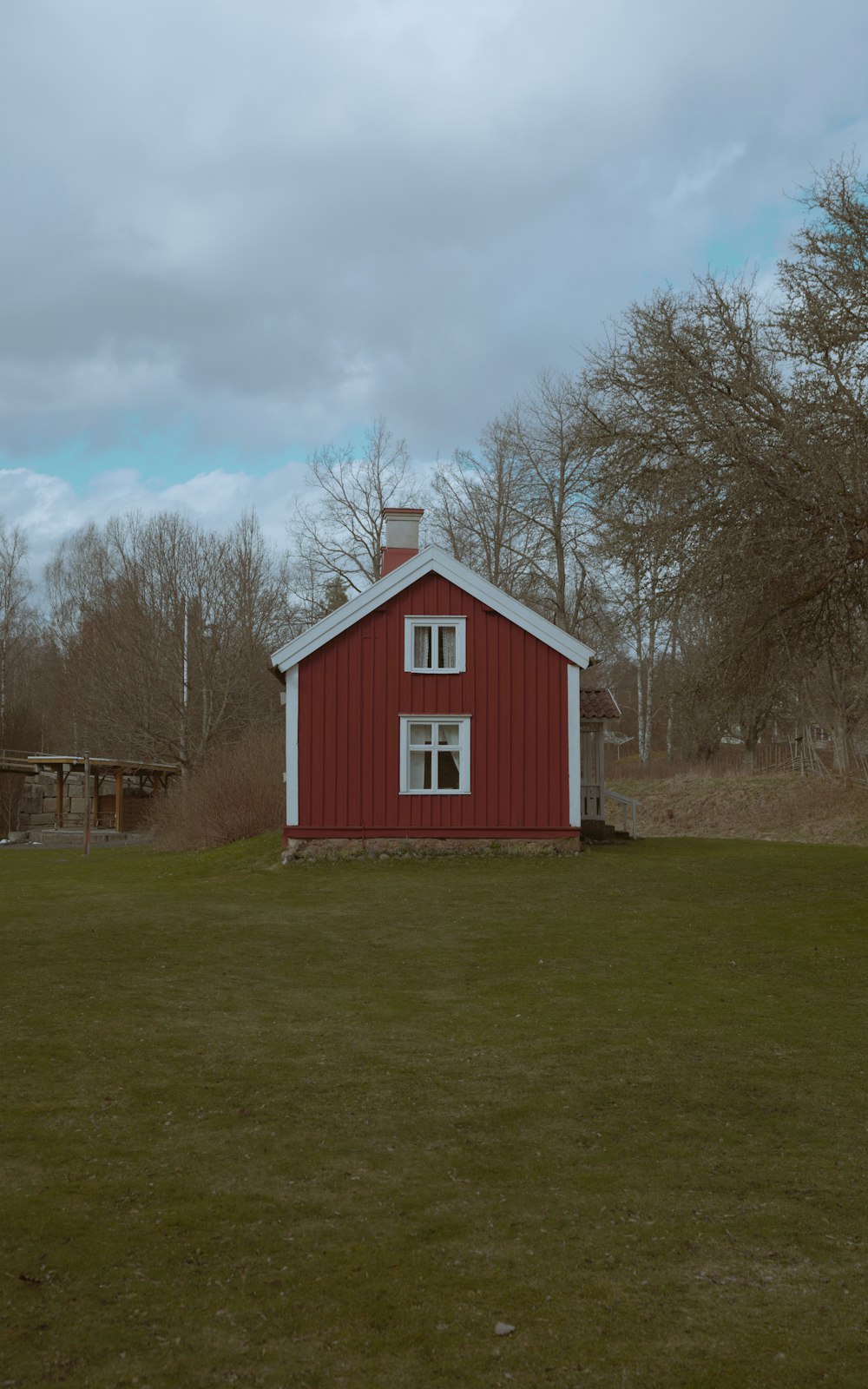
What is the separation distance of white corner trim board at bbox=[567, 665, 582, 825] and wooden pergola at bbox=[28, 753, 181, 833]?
56.6 feet

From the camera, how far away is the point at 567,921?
14555 millimetres

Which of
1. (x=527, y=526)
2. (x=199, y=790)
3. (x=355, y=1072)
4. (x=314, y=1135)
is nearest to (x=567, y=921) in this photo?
(x=355, y=1072)

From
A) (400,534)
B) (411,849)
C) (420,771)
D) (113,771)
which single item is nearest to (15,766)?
(113,771)

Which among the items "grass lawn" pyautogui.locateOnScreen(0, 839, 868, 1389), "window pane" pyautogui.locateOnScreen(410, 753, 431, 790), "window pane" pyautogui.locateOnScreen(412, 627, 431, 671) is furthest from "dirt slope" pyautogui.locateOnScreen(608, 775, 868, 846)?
"grass lawn" pyautogui.locateOnScreen(0, 839, 868, 1389)

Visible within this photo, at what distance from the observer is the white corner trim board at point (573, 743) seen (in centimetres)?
2238

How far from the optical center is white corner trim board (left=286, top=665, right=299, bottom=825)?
72.0 ft

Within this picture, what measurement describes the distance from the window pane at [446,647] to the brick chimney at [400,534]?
11.1ft

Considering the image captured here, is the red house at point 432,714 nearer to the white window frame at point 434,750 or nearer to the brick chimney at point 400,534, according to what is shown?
the white window frame at point 434,750

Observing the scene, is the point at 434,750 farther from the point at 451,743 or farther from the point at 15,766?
the point at 15,766

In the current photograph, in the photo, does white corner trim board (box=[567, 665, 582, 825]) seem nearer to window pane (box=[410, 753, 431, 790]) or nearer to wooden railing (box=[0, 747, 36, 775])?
window pane (box=[410, 753, 431, 790])

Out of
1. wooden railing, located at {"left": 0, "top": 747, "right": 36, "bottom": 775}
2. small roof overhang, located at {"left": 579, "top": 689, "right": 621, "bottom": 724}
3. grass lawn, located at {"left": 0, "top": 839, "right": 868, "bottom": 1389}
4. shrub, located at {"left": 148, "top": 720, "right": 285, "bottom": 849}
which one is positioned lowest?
grass lawn, located at {"left": 0, "top": 839, "right": 868, "bottom": 1389}

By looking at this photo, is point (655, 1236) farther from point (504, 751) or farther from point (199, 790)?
point (199, 790)

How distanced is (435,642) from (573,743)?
334 cm

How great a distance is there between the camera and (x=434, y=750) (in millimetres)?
22297
